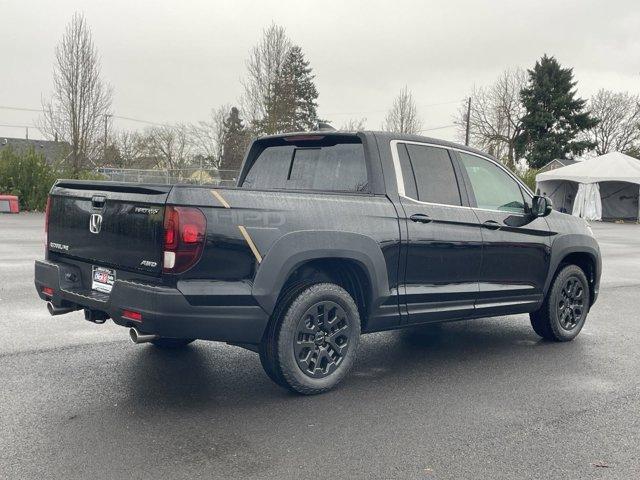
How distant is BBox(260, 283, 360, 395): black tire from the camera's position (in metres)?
4.55

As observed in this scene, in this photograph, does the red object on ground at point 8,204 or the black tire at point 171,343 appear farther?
the red object on ground at point 8,204

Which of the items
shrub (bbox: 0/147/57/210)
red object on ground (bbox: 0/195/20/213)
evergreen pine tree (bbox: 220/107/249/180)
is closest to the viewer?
red object on ground (bbox: 0/195/20/213)

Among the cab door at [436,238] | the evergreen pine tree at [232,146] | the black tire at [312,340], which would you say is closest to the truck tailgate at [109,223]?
the black tire at [312,340]

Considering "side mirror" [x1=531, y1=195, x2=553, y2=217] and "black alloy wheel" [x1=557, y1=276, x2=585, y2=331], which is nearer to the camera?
"side mirror" [x1=531, y1=195, x2=553, y2=217]

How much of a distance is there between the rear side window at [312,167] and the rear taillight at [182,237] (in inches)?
59.0

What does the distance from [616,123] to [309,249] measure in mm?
75508

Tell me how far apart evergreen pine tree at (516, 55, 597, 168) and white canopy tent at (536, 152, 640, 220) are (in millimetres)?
22686

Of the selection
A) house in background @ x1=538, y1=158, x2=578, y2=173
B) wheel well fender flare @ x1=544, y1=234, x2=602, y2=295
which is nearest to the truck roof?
wheel well fender flare @ x1=544, y1=234, x2=602, y2=295

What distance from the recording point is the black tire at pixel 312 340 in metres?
4.55

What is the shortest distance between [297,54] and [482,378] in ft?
189

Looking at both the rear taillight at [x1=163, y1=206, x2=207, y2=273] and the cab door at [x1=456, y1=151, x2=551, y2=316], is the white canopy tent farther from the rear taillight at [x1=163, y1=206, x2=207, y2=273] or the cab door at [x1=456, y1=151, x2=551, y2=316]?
the rear taillight at [x1=163, y1=206, x2=207, y2=273]

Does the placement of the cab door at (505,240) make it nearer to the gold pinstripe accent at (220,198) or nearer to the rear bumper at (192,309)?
the rear bumper at (192,309)

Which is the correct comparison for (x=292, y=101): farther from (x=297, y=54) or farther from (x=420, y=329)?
(x=420, y=329)

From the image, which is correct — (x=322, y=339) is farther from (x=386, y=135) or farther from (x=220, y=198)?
(x=386, y=135)
